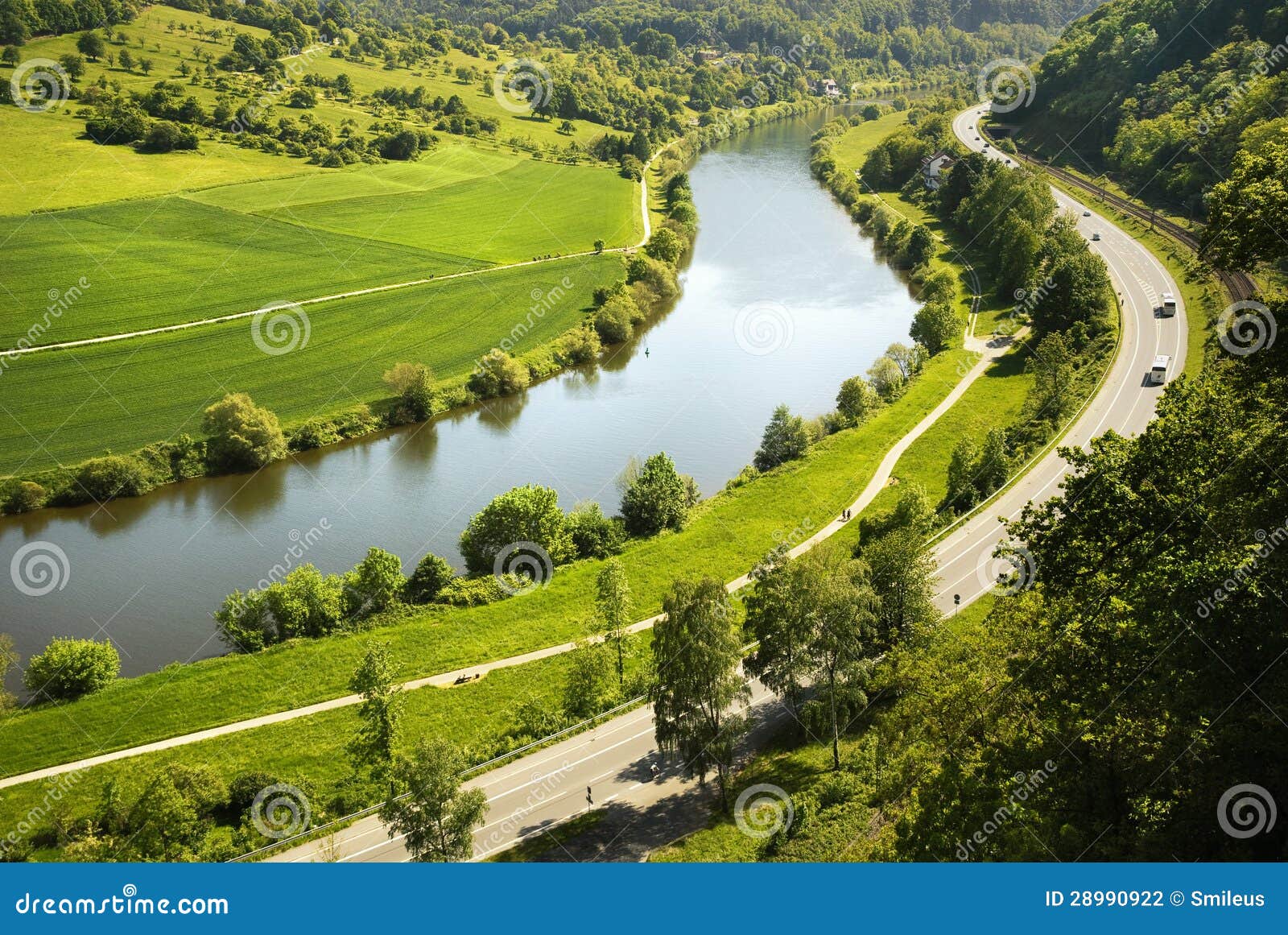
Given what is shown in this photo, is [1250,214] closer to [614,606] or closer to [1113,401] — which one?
[614,606]

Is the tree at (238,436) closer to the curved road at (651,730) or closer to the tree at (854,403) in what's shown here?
the curved road at (651,730)

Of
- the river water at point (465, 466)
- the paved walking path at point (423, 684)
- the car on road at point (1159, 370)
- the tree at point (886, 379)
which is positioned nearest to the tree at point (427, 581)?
the river water at point (465, 466)

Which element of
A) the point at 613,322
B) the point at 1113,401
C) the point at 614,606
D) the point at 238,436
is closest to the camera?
the point at 614,606

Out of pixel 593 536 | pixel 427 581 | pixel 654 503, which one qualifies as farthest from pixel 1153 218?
pixel 427 581

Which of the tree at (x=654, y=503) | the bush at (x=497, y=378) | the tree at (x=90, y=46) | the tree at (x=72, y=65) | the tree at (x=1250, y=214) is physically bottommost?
the tree at (x=1250, y=214)

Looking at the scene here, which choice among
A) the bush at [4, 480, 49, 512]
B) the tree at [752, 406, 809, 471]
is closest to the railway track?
the tree at [752, 406, 809, 471]

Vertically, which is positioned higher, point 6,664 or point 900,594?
point 6,664
